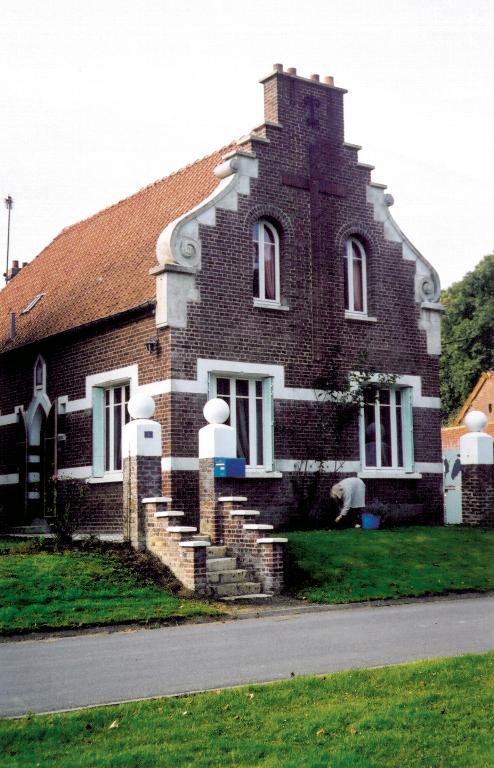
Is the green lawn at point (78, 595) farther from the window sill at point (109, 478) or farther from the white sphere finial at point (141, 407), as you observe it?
the window sill at point (109, 478)

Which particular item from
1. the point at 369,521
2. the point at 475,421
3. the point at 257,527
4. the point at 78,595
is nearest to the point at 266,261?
the point at 369,521

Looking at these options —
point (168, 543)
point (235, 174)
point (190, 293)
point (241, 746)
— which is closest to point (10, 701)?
point (241, 746)

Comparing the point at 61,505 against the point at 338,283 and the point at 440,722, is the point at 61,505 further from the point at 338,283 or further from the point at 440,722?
the point at 440,722

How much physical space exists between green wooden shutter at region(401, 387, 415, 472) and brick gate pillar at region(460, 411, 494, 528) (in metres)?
1.22

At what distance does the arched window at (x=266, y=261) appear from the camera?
2120cm

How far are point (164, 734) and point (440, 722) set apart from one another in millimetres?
1952

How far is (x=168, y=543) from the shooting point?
52.7ft

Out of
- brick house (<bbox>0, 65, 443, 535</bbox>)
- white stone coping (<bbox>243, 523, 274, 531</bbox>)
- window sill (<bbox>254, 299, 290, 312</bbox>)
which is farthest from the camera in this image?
window sill (<bbox>254, 299, 290, 312</bbox>)

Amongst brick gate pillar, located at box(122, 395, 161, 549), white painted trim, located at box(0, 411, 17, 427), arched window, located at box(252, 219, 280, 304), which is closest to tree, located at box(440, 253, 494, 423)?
white painted trim, located at box(0, 411, 17, 427)

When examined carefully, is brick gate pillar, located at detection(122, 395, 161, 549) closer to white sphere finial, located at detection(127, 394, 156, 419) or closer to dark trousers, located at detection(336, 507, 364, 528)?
white sphere finial, located at detection(127, 394, 156, 419)

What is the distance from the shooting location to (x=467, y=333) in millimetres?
54375

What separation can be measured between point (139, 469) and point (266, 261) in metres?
6.16

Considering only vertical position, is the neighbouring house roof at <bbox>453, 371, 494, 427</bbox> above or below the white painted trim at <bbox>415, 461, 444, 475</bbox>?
above

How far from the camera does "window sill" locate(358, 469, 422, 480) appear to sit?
869 inches
